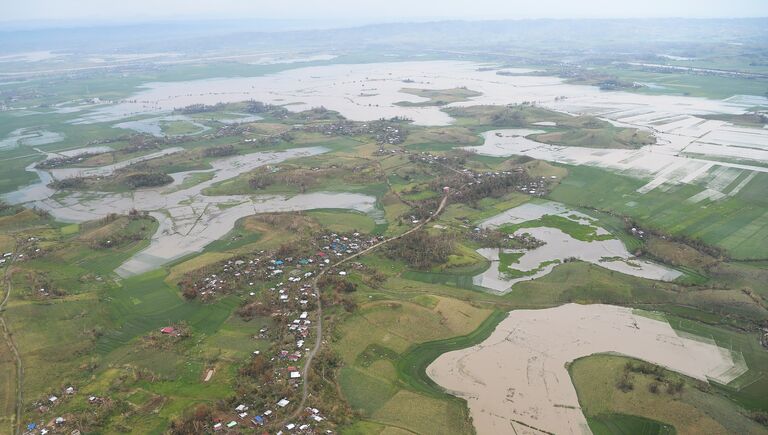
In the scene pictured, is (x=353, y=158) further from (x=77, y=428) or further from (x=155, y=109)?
(x=155, y=109)

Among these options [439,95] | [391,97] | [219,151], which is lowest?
[219,151]

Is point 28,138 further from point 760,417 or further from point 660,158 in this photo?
point 760,417

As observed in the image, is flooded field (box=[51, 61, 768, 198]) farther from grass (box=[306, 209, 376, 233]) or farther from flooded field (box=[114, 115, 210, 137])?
grass (box=[306, 209, 376, 233])

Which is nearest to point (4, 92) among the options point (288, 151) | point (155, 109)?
point (155, 109)

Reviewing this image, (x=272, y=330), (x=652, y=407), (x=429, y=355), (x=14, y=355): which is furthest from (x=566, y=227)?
(x=14, y=355)

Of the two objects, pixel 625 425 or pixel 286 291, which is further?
pixel 286 291

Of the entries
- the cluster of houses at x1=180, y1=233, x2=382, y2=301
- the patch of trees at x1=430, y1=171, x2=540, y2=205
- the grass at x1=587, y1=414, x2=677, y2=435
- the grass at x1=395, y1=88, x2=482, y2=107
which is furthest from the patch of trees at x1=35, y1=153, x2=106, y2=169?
the grass at x1=587, y1=414, x2=677, y2=435

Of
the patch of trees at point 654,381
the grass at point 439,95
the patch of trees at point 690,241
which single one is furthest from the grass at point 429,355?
the grass at point 439,95

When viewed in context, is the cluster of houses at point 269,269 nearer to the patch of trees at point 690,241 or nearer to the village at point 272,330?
the village at point 272,330
